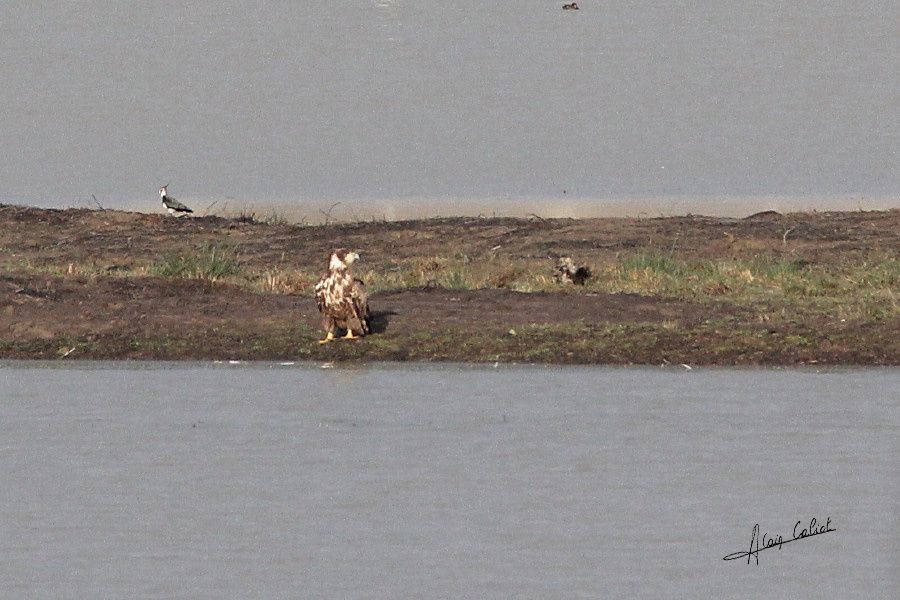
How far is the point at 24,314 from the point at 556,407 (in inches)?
289

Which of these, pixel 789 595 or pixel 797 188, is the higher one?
pixel 797 188

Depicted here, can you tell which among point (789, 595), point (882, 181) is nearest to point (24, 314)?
point (789, 595)

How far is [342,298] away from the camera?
19906 mm

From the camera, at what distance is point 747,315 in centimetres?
2156

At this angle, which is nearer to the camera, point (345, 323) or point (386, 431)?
point (386, 431)

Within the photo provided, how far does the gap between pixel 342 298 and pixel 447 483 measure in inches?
264

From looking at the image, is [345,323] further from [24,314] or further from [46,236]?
[46,236]
